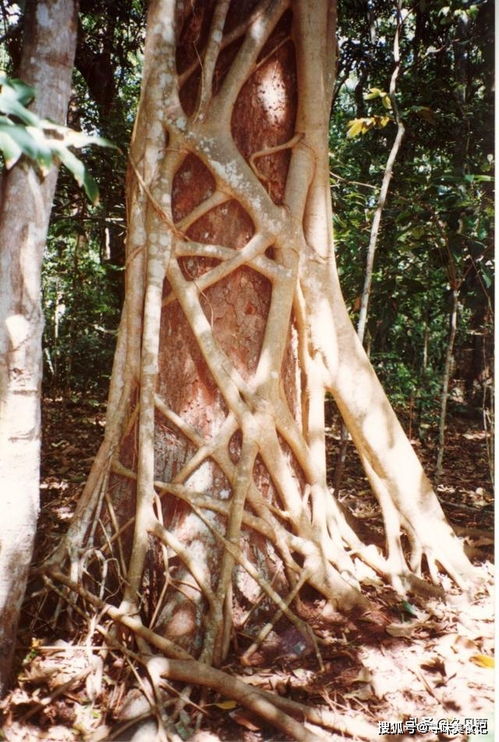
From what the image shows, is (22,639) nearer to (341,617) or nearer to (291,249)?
(341,617)

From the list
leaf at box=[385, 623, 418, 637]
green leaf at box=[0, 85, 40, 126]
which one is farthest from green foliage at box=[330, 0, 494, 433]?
green leaf at box=[0, 85, 40, 126]

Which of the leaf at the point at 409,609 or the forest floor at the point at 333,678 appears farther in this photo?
the leaf at the point at 409,609

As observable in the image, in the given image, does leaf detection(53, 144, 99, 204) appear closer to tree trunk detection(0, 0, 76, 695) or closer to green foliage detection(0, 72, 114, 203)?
green foliage detection(0, 72, 114, 203)

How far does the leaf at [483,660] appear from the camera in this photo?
233cm

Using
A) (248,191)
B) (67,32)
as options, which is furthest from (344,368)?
(67,32)

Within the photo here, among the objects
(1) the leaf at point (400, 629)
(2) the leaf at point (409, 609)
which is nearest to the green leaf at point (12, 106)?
(1) the leaf at point (400, 629)

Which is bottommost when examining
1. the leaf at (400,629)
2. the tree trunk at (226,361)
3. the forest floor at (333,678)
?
the forest floor at (333,678)

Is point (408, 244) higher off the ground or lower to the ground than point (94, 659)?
higher

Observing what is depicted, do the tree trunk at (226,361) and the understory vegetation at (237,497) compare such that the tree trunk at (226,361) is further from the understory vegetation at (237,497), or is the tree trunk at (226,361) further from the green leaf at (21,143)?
the green leaf at (21,143)

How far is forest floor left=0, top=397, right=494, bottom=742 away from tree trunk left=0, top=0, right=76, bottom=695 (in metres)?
0.24

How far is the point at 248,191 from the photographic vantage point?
2676 millimetres

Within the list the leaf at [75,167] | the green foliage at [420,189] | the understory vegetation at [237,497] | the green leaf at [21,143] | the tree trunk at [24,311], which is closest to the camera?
the green leaf at [21,143]

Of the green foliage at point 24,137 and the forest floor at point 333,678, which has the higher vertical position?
the green foliage at point 24,137

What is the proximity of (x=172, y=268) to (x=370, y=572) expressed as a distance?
1.93 meters
